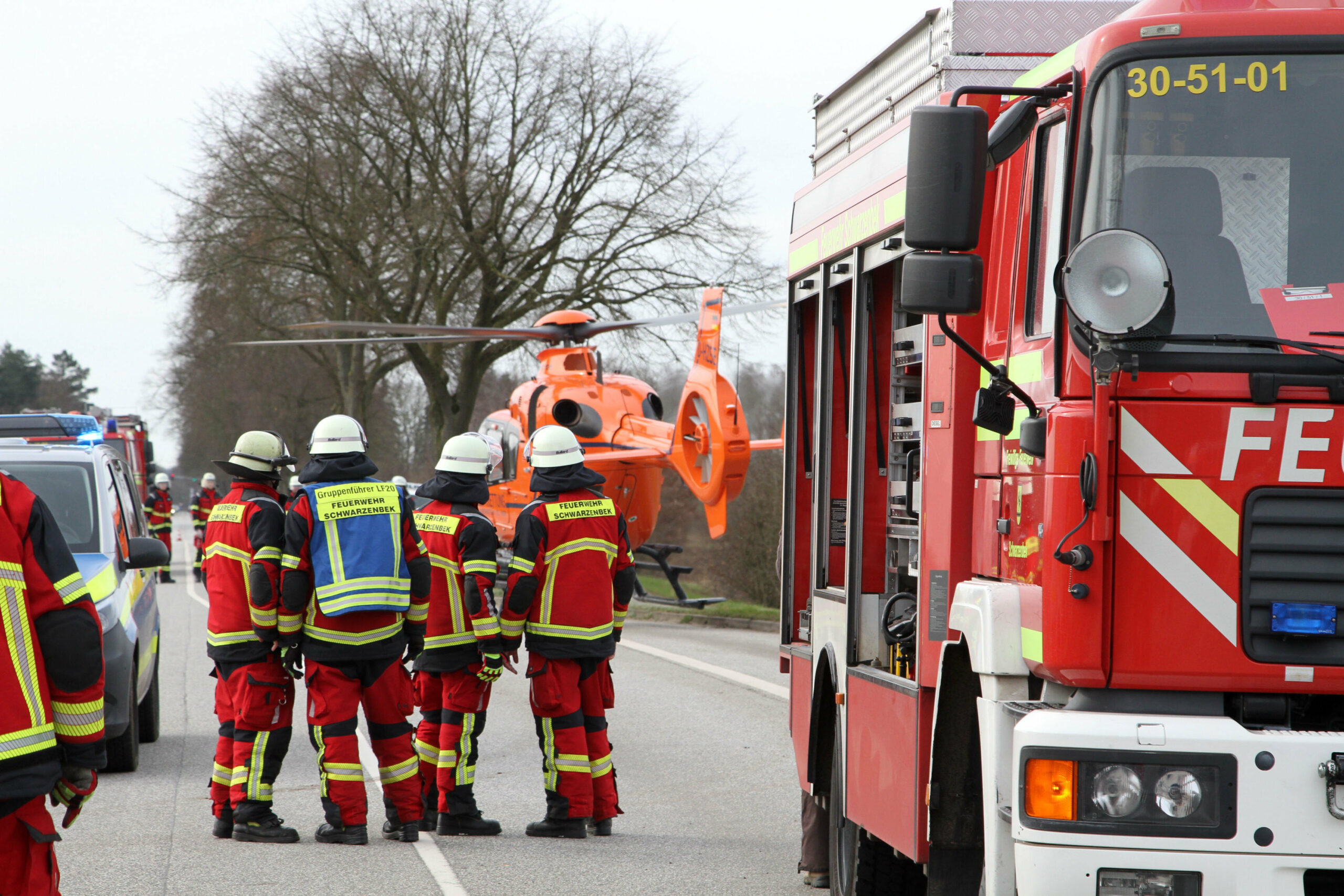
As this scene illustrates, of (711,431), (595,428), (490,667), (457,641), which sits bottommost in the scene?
(490,667)

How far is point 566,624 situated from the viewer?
7.92m

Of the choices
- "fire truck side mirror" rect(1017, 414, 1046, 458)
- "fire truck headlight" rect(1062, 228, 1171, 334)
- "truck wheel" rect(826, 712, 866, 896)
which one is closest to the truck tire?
"truck wheel" rect(826, 712, 866, 896)

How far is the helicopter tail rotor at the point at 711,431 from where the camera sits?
1756 cm

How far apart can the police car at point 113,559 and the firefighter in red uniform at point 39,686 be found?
5104 millimetres

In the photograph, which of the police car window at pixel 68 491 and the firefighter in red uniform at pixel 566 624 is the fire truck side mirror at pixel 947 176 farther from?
the police car window at pixel 68 491

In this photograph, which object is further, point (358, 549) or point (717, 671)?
point (717, 671)

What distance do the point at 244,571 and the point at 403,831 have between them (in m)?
1.57

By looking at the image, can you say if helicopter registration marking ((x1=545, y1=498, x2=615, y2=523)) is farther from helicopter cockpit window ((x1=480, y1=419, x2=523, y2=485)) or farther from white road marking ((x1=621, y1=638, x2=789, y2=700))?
helicopter cockpit window ((x1=480, y1=419, x2=523, y2=485))

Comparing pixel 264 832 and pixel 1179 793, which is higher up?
pixel 1179 793

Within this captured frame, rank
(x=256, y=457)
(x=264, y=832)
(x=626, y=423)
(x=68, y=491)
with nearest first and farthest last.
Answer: (x=264, y=832)
(x=256, y=457)
(x=68, y=491)
(x=626, y=423)

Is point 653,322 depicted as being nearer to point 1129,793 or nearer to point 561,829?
point 561,829

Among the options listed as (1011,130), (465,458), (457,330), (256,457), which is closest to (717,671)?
(457,330)

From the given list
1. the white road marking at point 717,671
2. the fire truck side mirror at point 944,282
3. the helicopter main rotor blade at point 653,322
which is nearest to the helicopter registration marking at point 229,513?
the fire truck side mirror at point 944,282

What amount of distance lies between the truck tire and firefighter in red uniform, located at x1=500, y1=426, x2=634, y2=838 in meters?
2.48
